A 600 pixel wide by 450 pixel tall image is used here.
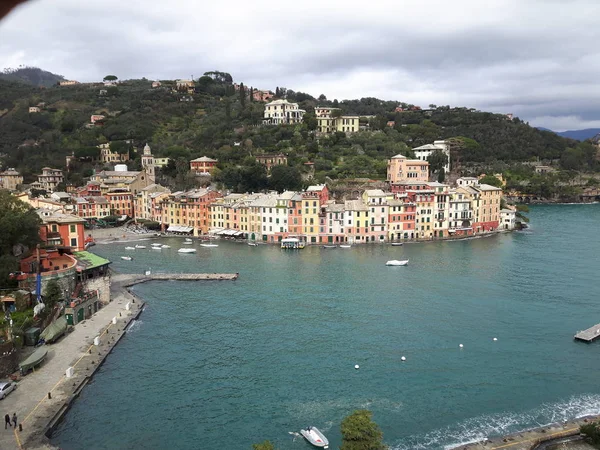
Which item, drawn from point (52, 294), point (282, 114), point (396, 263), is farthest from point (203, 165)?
point (52, 294)

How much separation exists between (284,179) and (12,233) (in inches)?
1666

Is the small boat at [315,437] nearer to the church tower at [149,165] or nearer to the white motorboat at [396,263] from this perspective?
the white motorboat at [396,263]

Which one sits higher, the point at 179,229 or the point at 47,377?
the point at 179,229

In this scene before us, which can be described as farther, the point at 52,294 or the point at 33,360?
the point at 52,294

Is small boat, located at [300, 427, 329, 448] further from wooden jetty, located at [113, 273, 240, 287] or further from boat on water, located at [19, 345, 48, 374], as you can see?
wooden jetty, located at [113, 273, 240, 287]

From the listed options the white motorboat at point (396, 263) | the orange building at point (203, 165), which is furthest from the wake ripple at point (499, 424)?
the orange building at point (203, 165)

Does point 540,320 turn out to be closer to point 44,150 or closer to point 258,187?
point 258,187

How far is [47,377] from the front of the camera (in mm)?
21344

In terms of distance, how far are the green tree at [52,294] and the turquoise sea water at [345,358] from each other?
4.59 meters

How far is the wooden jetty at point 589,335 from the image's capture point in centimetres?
2609

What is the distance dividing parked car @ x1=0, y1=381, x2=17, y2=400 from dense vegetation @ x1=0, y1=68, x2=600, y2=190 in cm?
5007

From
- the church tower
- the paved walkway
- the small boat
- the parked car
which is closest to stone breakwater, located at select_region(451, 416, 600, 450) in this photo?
the small boat

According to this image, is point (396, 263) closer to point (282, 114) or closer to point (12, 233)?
point (12, 233)

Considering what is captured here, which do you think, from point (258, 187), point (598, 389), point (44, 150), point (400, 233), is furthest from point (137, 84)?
point (598, 389)
